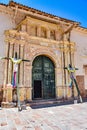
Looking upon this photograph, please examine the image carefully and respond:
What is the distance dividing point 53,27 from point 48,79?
3660mm

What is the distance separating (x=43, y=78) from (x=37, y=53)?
168 centimetres

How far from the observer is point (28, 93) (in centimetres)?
809

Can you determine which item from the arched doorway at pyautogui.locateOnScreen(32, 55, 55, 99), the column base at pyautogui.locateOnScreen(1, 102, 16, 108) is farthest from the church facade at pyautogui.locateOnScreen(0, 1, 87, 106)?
the column base at pyautogui.locateOnScreen(1, 102, 16, 108)

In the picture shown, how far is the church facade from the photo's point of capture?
26.2 ft

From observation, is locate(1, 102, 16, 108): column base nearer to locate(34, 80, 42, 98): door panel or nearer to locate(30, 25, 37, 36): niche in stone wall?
locate(34, 80, 42, 98): door panel

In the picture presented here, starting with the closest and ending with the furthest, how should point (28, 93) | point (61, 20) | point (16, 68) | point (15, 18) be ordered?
point (16, 68) < point (28, 93) < point (15, 18) < point (61, 20)

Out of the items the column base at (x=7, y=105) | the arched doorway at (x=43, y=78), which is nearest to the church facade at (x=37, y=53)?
the arched doorway at (x=43, y=78)

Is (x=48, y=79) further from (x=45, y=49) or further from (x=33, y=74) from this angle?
(x=45, y=49)

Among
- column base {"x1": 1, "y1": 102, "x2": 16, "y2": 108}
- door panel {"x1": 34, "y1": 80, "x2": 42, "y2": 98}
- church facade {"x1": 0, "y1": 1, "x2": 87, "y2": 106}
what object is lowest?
column base {"x1": 1, "y1": 102, "x2": 16, "y2": 108}

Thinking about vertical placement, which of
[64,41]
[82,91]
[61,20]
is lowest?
[82,91]

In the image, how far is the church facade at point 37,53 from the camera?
7.99m

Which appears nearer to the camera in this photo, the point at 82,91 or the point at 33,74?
the point at 33,74

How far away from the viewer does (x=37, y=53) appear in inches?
355

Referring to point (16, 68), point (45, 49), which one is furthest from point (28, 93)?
point (45, 49)
